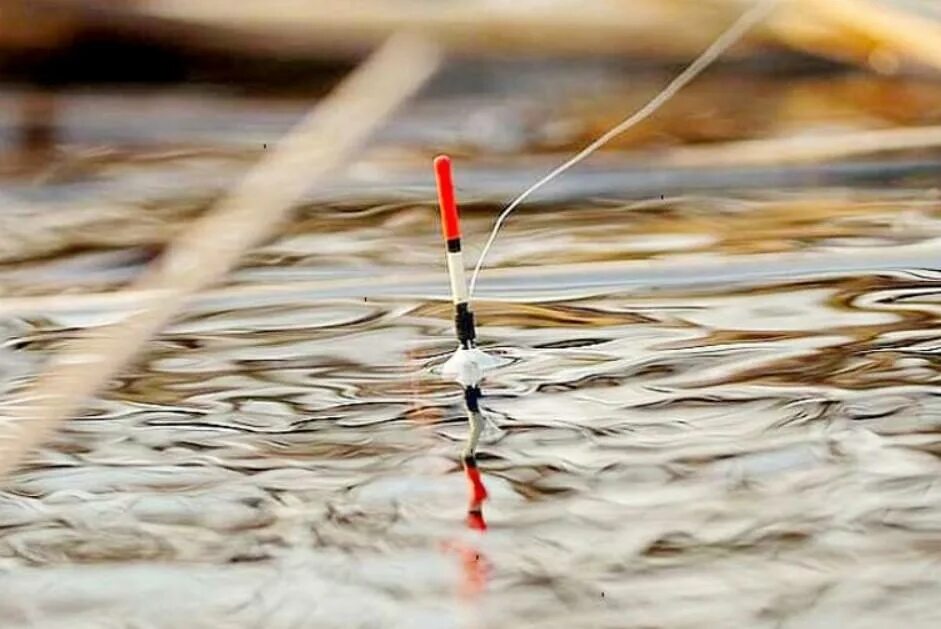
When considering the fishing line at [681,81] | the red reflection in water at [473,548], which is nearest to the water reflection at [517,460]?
the red reflection in water at [473,548]

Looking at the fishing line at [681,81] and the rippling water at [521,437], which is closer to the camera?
the rippling water at [521,437]

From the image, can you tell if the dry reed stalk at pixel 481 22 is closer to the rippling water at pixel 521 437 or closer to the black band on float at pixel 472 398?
the rippling water at pixel 521 437

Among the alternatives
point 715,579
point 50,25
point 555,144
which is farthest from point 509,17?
point 715,579

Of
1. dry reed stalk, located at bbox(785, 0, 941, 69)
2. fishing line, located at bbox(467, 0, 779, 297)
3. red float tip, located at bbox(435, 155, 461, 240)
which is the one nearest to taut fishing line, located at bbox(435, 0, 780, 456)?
red float tip, located at bbox(435, 155, 461, 240)

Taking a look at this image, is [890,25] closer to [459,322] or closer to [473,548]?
[459,322]

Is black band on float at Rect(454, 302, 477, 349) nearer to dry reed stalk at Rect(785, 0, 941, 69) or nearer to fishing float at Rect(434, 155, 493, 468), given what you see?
fishing float at Rect(434, 155, 493, 468)

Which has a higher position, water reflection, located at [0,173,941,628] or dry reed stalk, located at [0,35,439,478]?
dry reed stalk, located at [0,35,439,478]
